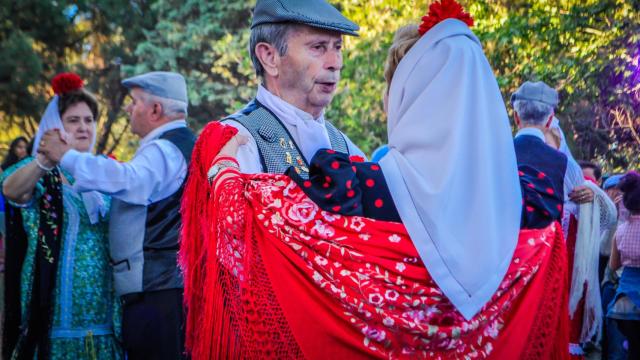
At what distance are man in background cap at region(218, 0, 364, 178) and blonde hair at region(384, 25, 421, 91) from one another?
10.0 inches

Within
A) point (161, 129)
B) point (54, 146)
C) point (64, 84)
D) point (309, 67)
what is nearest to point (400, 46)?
point (309, 67)

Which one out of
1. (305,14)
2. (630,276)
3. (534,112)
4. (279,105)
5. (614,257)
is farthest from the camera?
(614,257)

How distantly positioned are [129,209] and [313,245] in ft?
7.85

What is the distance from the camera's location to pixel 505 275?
2342mm

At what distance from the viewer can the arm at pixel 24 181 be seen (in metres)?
4.07

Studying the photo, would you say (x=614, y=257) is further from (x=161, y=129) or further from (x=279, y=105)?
(x=279, y=105)

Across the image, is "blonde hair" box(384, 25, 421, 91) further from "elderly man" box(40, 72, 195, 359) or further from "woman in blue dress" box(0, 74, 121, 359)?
"woman in blue dress" box(0, 74, 121, 359)

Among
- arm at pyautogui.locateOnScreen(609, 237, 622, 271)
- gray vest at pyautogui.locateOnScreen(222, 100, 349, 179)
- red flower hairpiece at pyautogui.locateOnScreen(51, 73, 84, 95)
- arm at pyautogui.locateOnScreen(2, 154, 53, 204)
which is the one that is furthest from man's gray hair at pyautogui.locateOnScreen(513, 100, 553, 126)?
arm at pyautogui.locateOnScreen(2, 154, 53, 204)

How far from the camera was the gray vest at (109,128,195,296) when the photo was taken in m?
4.32

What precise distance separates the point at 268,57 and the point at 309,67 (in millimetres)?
181

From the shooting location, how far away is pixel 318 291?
7.40 ft

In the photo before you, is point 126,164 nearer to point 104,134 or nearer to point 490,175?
point 490,175

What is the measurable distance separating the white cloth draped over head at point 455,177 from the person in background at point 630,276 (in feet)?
15.1

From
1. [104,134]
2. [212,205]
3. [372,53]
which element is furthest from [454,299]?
[104,134]
